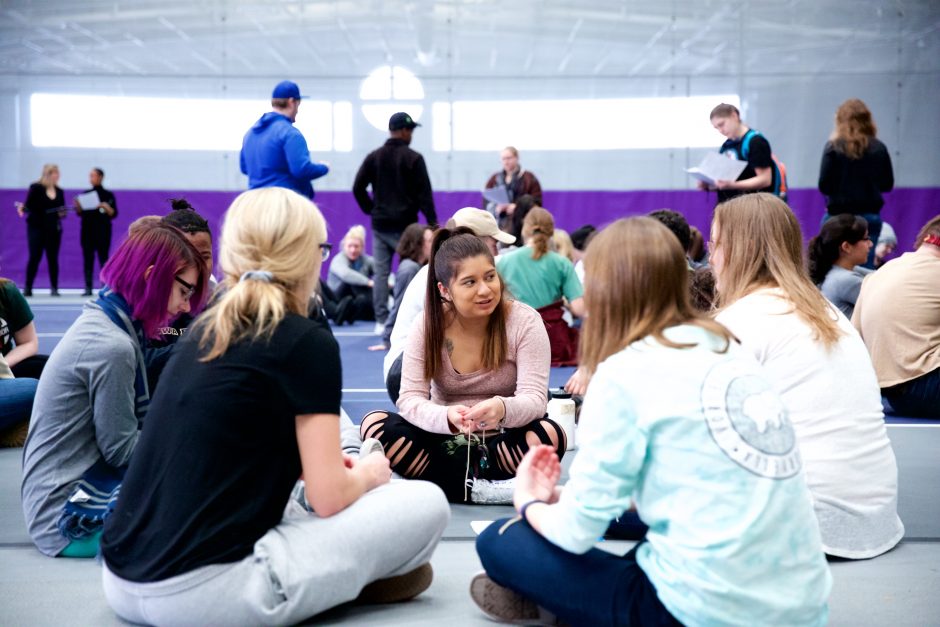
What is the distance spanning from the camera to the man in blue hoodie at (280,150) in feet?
17.7

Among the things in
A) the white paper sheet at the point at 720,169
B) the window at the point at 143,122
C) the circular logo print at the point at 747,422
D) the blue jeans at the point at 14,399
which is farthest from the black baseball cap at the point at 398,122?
the window at the point at 143,122

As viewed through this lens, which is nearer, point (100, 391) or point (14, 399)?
point (100, 391)

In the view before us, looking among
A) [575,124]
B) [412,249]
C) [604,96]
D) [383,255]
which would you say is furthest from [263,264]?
[604,96]

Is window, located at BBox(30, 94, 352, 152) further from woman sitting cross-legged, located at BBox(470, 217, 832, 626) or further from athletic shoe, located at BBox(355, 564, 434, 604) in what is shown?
woman sitting cross-legged, located at BBox(470, 217, 832, 626)

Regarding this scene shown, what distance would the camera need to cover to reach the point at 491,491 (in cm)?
330

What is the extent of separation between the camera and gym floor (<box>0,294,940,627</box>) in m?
2.26

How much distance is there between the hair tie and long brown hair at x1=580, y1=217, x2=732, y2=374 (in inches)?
25.8

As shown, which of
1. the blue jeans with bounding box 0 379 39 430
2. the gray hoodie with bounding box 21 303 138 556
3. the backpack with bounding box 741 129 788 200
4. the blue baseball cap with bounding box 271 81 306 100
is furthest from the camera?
the backpack with bounding box 741 129 788 200

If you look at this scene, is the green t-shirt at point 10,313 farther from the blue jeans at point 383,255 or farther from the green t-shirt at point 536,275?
the blue jeans at point 383,255

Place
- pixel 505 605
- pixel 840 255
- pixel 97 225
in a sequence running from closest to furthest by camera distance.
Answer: pixel 505 605 → pixel 840 255 → pixel 97 225

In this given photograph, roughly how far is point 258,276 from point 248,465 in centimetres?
38

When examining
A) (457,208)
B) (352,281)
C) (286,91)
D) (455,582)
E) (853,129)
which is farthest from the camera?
(457,208)

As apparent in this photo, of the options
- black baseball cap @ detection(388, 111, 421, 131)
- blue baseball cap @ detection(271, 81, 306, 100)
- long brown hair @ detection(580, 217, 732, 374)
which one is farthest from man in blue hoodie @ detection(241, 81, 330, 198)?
long brown hair @ detection(580, 217, 732, 374)

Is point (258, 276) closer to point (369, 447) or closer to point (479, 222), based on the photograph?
point (369, 447)
